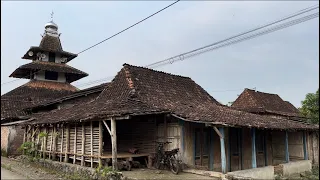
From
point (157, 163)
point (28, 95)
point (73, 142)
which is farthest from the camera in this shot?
point (28, 95)

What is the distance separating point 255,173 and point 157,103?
192 inches

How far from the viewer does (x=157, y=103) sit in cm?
1310

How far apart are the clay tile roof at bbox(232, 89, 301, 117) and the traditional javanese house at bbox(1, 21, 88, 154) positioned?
15.8 m

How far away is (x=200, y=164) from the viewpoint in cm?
1254

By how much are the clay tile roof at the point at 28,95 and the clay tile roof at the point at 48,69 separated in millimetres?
1238

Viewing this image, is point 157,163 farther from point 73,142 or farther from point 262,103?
point 262,103

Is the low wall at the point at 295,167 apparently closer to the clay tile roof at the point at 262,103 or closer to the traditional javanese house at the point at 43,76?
the clay tile roof at the point at 262,103

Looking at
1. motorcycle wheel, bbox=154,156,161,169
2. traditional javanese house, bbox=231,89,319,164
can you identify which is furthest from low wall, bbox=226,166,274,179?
traditional javanese house, bbox=231,89,319,164

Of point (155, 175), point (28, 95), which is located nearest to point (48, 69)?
point (28, 95)

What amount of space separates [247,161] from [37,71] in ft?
70.6

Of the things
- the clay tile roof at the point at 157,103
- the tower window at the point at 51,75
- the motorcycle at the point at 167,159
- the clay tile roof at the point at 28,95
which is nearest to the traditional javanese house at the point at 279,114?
the clay tile roof at the point at 157,103

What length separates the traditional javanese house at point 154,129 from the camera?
1131 cm

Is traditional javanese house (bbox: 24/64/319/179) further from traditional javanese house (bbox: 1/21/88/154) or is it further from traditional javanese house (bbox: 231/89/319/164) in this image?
traditional javanese house (bbox: 1/21/88/154)

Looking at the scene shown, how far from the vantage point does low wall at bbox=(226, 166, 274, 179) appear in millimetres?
9930
